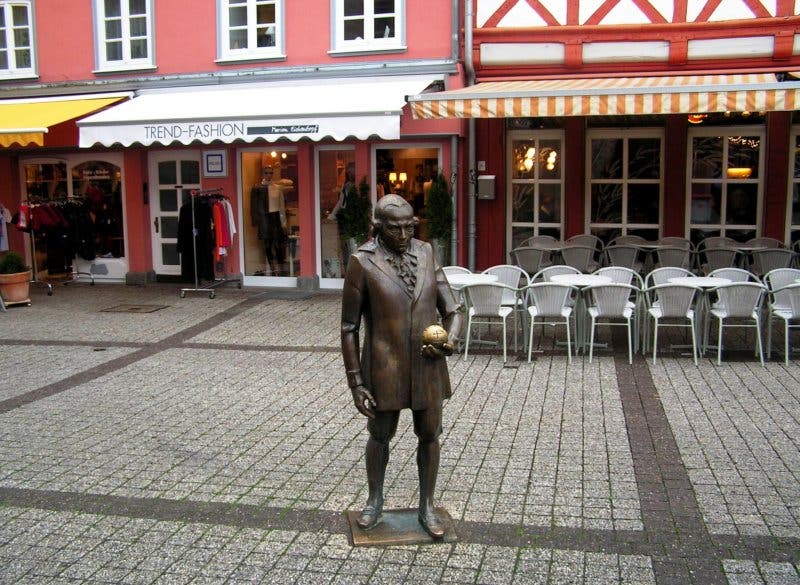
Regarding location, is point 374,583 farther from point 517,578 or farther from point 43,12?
point 43,12

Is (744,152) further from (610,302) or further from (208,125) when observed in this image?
(208,125)

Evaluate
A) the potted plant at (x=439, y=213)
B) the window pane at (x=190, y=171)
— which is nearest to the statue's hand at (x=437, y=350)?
the potted plant at (x=439, y=213)

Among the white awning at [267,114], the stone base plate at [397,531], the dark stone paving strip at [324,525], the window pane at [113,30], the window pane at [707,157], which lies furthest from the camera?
the window pane at [113,30]

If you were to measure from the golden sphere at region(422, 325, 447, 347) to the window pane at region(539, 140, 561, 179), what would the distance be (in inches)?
388

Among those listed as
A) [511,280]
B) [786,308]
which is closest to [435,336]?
[511,280]

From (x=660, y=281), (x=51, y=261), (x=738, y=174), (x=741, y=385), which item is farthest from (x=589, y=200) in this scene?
(x=51, y=261)

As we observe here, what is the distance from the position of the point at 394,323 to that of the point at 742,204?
1023 centimetres

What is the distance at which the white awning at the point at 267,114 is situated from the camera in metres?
11.2

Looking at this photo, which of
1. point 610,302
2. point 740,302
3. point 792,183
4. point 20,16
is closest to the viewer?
point 740,302

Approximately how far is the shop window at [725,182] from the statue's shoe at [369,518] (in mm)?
9912

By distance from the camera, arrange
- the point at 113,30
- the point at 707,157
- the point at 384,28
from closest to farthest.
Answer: the point at 707,157
the point at 384,28
the point at 113,30

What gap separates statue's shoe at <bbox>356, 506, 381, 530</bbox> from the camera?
4.61 metres

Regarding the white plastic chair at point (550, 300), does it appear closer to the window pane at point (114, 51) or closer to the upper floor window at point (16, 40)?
the window pane at point (114, 51)

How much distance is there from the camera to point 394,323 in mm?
4289
